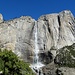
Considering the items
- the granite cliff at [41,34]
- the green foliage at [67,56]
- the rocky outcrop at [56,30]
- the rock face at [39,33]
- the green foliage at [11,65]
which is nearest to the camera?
the green foliage at [11,65]

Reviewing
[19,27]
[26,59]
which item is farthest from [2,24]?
[26,59]

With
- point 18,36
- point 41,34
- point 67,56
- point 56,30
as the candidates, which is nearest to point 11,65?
point 67,56

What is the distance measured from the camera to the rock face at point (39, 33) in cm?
8488

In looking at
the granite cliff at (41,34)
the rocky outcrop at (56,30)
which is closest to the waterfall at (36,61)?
the granite cliff at (41,34)

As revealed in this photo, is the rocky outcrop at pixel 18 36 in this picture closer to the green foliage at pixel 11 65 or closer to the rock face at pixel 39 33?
the rock face at pixel 39 33

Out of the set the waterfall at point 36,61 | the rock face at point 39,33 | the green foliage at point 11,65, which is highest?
the rock face at point 39,33

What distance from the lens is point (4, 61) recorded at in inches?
1923

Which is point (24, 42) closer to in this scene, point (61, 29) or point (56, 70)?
point (61, 29)

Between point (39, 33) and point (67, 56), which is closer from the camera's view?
point (67, 56)

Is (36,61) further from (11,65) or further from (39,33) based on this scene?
(11,65)

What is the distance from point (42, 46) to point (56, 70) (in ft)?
49.0

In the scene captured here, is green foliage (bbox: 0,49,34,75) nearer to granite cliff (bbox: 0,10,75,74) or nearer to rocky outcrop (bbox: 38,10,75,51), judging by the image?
granite cliff (bbox: 0,10,75,74)

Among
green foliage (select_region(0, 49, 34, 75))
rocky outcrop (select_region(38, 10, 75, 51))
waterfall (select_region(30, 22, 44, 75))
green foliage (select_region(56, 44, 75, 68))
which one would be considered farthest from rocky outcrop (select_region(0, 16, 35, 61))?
green foliage (select_region(0, 49, 34, 75))

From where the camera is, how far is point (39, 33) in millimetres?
88500
